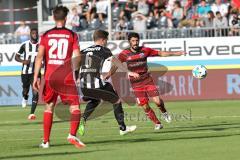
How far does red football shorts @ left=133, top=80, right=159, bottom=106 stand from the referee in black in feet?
3.50

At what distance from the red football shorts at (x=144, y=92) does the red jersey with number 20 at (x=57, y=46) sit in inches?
190

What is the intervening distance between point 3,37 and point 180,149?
652 inches

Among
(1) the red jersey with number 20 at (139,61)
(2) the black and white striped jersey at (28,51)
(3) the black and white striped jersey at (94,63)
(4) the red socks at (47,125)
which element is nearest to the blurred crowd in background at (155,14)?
(2) the black and white striped jersey at (28,51)

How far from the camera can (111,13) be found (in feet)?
94.2

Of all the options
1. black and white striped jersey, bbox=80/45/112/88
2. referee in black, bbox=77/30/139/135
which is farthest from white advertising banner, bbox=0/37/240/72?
black and white striped jersey, bbox=80/45/112/88

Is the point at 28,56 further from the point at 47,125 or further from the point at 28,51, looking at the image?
the point at 47,125

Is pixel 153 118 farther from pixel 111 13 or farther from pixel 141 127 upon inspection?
pixel 111 13

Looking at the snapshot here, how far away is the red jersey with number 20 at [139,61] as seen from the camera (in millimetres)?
18703

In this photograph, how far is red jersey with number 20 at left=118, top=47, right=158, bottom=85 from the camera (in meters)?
18.7

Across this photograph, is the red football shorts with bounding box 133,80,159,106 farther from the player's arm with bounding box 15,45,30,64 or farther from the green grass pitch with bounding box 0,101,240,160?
the player's arm with bounding box 15,45,30,64

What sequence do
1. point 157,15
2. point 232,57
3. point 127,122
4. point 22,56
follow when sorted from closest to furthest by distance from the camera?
point 127,122, point 22,56, point 232,57, point 157,15

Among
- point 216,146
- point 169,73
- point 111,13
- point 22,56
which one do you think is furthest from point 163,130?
point 111,13

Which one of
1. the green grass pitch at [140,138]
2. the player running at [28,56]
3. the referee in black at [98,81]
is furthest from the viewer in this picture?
the player running at [28,56]

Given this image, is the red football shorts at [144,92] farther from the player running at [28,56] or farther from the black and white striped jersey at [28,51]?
the black and white striped jersey at [28,51]
